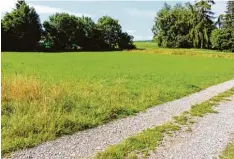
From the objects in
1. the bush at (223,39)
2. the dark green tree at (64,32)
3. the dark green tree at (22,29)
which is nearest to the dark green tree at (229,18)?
the bush at (223,39)

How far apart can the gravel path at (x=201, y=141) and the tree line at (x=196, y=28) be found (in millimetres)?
92267

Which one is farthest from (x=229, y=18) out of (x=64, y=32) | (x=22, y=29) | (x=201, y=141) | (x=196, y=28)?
(x=201, y=141)

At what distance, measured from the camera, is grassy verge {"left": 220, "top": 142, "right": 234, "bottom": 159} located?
8.22m

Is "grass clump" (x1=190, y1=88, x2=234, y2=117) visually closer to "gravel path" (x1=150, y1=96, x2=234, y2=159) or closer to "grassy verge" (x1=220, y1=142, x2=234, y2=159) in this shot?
"gravel path" (x1=150, y1=96, x2=234, y2=159)

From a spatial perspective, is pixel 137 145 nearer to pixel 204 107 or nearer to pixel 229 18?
pixel 204 107

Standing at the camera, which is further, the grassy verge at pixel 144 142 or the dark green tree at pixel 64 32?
the dark green tree at pixel 64 32

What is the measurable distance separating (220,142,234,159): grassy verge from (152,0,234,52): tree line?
312 ft

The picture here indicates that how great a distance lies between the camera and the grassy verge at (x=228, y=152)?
822 cm

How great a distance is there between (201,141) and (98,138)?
9.30 feet

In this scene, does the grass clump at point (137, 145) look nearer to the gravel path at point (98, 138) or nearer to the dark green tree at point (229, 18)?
the gravel path at point (98, 138)

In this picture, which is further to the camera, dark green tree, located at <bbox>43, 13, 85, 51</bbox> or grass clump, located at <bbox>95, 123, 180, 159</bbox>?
dark green tree, located at <bbox>43, 13, 85, 51</bbox>

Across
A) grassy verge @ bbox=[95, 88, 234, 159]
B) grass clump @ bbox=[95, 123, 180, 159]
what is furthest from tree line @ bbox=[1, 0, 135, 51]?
grass clump @ bbox=[95, 123, 180, 159]

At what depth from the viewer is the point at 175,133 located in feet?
33.7

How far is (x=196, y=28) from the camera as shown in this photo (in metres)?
105
